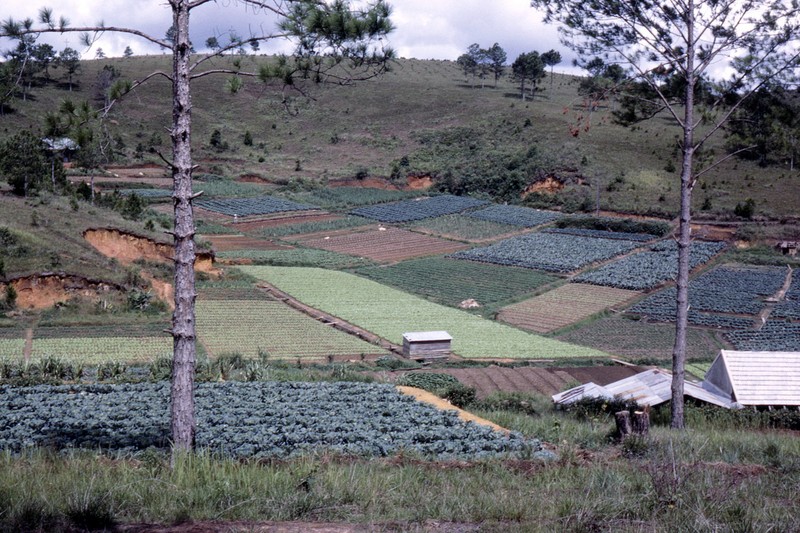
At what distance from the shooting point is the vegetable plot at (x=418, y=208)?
71375 millimetres

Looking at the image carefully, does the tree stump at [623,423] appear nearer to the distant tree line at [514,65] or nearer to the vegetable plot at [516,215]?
the vegetable plot at [516,215]

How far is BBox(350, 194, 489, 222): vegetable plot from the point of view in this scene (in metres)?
71.4

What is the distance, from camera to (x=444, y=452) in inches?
464

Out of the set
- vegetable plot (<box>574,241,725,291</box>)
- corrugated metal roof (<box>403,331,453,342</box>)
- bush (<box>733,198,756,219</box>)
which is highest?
bush (<box>733,198,756,219</box>)

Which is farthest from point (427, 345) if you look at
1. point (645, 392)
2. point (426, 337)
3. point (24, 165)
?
point (24, 165)

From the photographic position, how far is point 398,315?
126ft

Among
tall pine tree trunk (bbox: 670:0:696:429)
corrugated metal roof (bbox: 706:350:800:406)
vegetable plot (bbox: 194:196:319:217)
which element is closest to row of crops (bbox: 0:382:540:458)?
tall pine tree trunk (bbox: 670:0:696:429)

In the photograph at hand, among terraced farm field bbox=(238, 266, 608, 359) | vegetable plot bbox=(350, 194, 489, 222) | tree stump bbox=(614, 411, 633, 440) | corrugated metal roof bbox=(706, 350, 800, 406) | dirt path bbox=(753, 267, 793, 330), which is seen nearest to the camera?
tree stump bbox=(614, 411, 633, 440)

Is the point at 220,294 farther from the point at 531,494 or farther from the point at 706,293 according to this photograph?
the point at 531,494

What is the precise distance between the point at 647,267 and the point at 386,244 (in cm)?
1913

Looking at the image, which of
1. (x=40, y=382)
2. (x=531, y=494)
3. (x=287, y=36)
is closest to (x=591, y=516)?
(x=531, y=494)

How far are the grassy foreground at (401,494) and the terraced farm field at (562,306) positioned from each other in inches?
1170

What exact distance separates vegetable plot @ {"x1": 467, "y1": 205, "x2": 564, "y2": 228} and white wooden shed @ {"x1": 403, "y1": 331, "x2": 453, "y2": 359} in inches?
1535

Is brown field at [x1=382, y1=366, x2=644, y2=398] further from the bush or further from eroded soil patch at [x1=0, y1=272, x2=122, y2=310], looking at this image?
the bush
